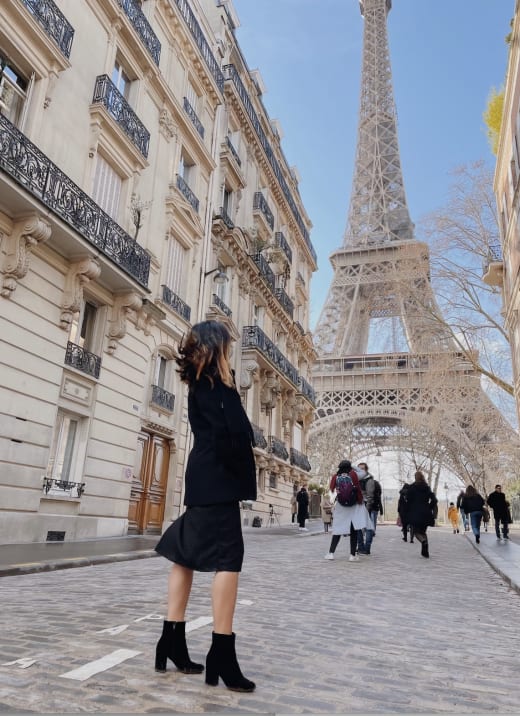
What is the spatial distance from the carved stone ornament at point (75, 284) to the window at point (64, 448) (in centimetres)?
196

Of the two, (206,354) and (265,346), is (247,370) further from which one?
(206,354)

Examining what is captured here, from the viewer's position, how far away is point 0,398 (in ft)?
31.2

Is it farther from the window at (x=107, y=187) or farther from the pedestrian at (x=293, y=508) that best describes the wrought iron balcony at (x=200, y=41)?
the pedestrian at (x=293, y=508)

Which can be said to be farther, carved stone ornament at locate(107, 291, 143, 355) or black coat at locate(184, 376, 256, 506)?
carved stone ornament at locate(107, 291, 143, 355)

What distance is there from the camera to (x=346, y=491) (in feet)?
32.8

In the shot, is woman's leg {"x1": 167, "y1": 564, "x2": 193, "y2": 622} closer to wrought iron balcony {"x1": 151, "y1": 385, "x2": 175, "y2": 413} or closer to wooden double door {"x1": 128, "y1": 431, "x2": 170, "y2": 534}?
wooden double door {"x1": 128, "y1": 431, "x2": 170, "y2": 534}

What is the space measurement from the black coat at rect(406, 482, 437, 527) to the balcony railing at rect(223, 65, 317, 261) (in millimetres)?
17917

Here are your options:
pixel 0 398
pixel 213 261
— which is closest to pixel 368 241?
pixel 213 261

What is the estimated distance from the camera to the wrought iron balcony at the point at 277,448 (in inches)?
984

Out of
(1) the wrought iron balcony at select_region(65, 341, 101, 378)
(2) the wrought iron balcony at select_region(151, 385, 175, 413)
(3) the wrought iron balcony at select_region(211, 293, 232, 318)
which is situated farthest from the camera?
(3) the wrought iron balcony at select_region(211, 293, 232, 318)

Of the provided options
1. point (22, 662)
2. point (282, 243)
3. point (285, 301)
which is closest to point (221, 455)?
point (22, 662)

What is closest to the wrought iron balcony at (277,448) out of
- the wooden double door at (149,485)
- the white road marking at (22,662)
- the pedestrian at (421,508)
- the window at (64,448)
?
A: the wooden double door at (149,485)

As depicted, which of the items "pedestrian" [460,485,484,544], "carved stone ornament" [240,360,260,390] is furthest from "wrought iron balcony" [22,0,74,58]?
"pedestrian" [460,485,484,544]

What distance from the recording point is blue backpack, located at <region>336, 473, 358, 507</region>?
10008 millimetres
